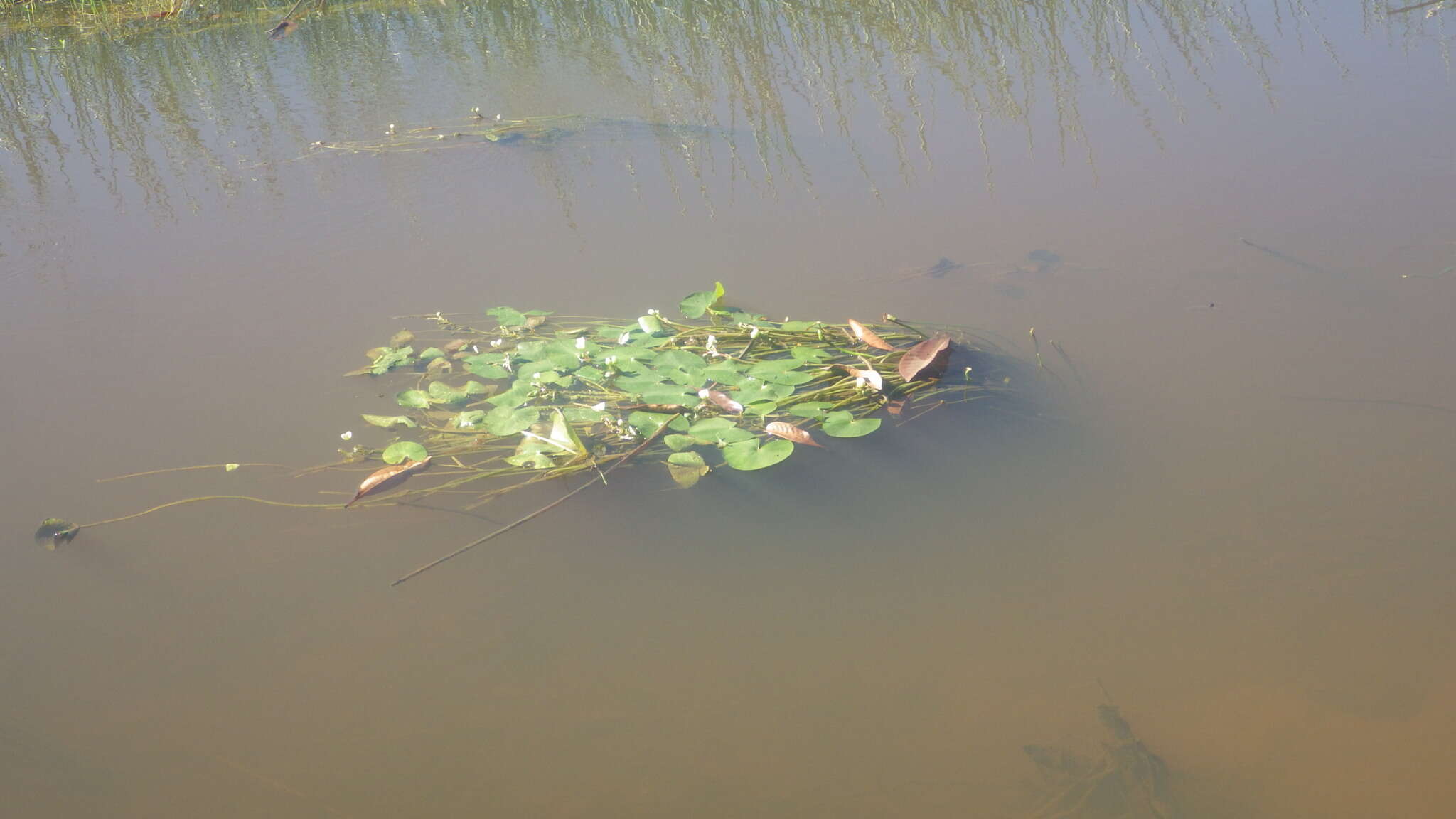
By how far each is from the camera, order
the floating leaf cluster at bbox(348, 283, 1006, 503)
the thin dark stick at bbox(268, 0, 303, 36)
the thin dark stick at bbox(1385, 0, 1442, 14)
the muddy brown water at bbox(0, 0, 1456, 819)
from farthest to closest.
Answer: the thin dark stick at bbox(268, 0, 303, 36), the thin dark stick at bbox(1385, 0, 1442, 14), the floating leaf cluster at bbox(348, 283, 1006, 503), the muddy brown water at bbox(0, 0, 1456, 819)

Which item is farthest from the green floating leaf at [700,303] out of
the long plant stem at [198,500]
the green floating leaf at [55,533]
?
the green floating leaf at [55,533]

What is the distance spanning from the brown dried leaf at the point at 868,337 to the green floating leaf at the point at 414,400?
1088 mm

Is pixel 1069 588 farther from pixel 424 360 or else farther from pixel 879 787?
pixel 424 360

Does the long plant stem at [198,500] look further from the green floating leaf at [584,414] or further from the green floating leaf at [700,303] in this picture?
the green floating leaf at [700,303]

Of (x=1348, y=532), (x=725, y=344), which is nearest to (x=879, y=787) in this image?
(x=1348, y=532)

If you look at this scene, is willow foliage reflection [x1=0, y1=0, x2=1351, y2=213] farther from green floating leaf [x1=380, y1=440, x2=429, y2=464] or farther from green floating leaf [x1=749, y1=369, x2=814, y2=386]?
green floating leaf [x1=380, y1=440, x2=429, y2=464]

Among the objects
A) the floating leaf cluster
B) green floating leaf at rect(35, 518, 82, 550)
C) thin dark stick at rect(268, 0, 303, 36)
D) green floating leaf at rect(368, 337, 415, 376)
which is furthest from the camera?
thin dark stick at rect(268, 0, 303, 36)

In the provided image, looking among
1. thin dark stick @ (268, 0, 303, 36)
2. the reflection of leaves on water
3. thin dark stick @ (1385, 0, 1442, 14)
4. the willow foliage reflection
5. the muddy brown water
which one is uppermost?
thin dark stick @ (268, 0, 303, 36)

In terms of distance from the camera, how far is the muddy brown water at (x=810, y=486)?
1.57 m

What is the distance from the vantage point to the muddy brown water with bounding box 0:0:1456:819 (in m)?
1.57

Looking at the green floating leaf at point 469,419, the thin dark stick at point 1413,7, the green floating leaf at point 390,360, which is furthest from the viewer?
the thin dark stick at point 1413,7

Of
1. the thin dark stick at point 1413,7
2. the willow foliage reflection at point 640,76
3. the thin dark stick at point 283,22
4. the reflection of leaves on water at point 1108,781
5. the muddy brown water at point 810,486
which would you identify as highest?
the thin dark stick at point 283,22

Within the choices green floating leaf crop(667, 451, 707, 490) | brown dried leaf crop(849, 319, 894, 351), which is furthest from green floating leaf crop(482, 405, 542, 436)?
brown dried leaf crop(849, 319, 894, 351)

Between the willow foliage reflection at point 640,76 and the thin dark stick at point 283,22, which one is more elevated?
the thin dark stick at point 283,22
